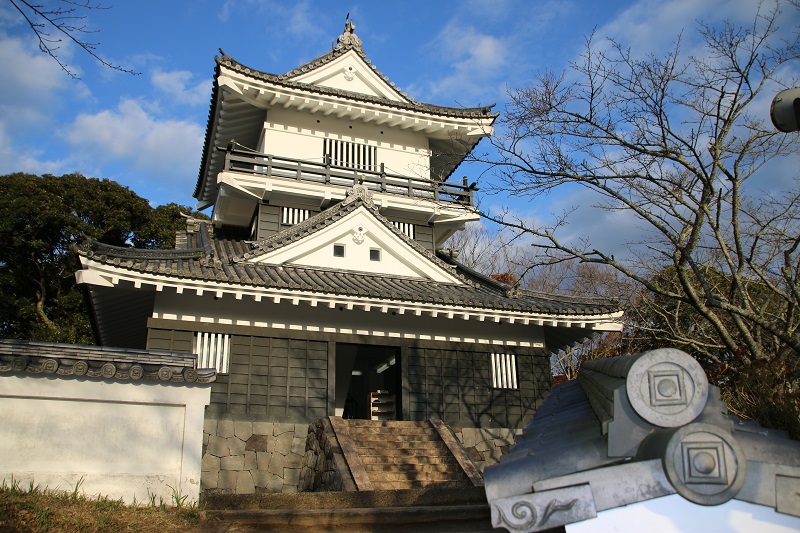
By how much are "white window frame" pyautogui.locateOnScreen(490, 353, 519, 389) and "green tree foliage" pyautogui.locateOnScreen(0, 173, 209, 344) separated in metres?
18.7

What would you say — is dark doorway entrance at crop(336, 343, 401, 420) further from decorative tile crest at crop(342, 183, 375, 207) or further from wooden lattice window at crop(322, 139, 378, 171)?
wooden lattice window at crop(322, 139, 378, 171)

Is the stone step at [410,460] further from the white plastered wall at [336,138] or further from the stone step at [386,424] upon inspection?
the white plastered wall at [336,138]

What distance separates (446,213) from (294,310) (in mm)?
6096

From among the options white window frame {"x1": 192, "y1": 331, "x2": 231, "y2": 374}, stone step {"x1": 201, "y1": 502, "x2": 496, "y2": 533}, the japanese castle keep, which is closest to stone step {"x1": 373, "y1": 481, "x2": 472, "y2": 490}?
the japanese castle keep

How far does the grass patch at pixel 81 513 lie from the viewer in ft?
20.0

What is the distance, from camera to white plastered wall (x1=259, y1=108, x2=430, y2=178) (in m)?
17.6

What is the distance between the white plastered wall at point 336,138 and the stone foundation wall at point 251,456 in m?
8.03

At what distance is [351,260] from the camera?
1531 cm

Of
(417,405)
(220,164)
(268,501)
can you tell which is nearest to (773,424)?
(268,501)

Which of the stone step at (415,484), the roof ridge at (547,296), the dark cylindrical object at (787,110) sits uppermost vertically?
the roof ridge at (547,296)

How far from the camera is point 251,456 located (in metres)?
12.1

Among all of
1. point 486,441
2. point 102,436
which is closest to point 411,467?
point 486,441

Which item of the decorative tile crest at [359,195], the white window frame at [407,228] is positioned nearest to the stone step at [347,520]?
the decorative tile crest at [359,195]

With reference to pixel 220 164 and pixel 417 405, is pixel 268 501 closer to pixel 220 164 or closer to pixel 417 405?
pixel 417 405
